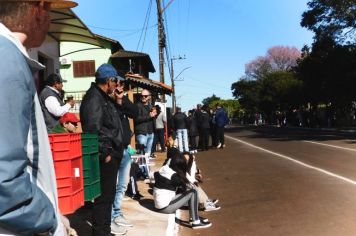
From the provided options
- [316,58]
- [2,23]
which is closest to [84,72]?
[316,58]

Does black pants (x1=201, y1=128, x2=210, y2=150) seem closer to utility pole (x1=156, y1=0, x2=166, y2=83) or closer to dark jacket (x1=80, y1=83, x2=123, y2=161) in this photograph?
utility pole (x1=156, y1=0, x2=166, y2=83)

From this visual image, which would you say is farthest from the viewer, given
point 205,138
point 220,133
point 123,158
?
point 220,133

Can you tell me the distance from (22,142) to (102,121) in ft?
12.8

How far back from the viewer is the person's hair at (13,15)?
1812mm

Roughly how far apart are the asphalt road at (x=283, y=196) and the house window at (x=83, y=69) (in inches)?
771

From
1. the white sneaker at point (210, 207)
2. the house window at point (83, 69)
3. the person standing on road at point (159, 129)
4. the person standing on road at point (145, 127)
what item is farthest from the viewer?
the house window at point (83, 69)

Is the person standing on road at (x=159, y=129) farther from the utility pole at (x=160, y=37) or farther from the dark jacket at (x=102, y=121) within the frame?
the dark jacket at (x=102, y=121)

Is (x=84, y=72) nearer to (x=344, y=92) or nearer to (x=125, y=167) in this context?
(x=344, y=92)

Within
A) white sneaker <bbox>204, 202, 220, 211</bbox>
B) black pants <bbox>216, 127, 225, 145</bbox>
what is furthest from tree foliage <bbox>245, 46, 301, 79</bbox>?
white sneaker <bbox>204, 202, 220, 211</bbox>

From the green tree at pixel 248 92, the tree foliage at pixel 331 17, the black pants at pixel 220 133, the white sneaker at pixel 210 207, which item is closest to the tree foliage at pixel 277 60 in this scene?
the green tree at pixel 248 92

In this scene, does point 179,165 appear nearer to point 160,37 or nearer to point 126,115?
point 126,115

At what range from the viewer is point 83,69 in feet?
112

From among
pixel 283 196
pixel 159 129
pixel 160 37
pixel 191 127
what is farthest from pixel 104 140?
pixel 160 37

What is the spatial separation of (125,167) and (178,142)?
42.8ft
